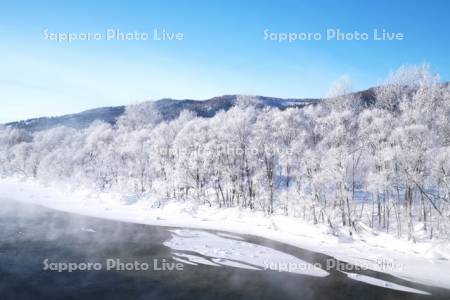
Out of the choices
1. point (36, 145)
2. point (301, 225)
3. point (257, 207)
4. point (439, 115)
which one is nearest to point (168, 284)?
point (301, 225)

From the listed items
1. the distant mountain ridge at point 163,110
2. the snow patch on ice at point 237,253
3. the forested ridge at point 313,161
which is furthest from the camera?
the distant mountain ridge at point 163,110

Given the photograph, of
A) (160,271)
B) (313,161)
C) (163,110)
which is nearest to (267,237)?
(313,161)

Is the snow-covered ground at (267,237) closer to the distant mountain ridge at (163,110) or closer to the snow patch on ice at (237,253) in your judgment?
the snow patch on ice at (237,253)

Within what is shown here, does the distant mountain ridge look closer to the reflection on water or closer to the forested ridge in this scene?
the forested ridge

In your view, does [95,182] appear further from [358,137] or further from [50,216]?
[358,137]

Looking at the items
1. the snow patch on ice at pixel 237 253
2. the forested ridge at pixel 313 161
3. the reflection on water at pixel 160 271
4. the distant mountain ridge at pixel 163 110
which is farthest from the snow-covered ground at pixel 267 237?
the distant mountain ridge at pixel 163 110

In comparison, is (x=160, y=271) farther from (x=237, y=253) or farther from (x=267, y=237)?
(x=267, y=237)
